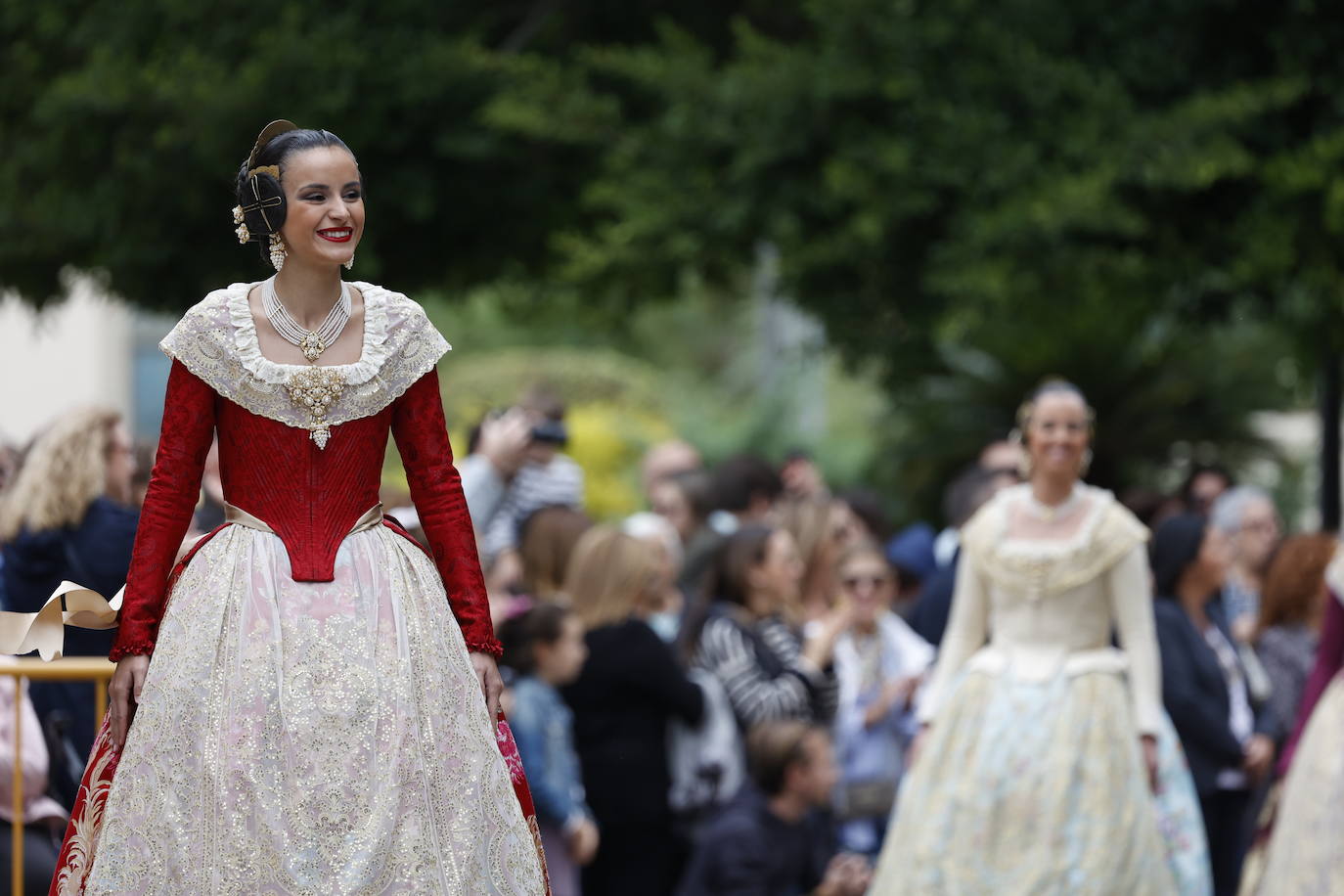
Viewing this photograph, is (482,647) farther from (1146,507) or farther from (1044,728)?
(1146,507)

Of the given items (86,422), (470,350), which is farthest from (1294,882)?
(470,350)

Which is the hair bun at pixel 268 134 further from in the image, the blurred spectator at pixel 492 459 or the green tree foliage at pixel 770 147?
the green tree foliage at pixel 770 147

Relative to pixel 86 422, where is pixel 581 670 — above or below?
below

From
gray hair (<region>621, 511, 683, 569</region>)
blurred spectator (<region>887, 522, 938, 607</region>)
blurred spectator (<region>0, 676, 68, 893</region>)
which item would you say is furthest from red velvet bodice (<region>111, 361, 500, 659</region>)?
blurred spectator (<region>887, 522, 938, 607</region>)

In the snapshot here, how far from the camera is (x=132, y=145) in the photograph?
1030cm

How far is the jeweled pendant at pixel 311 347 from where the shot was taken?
4680 mm

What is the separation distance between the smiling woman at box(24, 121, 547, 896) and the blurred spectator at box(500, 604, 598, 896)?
8.63 ft

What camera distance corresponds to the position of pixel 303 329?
4.72 meters

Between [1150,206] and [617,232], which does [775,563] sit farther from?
[1150,206]

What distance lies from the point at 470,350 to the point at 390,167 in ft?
75.8

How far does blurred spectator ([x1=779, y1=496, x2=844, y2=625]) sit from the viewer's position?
10.0 meters

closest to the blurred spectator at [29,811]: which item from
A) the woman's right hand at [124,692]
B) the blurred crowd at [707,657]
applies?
the blurred crowd at [707,657]

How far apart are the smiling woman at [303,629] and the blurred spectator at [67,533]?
1.92m

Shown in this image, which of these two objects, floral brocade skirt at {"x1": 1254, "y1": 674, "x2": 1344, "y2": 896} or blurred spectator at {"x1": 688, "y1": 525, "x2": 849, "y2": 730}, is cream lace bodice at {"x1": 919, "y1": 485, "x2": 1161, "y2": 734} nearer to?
floral brocade skirt at {"x1": 1254, "y1": 674, "x2": 1344, "y2": 896}
